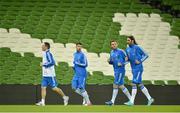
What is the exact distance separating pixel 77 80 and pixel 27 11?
6253 millimetres

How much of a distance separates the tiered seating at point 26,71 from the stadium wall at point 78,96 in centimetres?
127

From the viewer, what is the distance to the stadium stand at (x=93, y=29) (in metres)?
20.7

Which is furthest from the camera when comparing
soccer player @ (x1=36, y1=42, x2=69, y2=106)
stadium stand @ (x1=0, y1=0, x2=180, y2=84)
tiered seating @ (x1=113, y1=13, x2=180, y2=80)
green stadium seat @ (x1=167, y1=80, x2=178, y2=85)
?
stadium stand @ (x1=0, y1=0, x2=180, y2=84)

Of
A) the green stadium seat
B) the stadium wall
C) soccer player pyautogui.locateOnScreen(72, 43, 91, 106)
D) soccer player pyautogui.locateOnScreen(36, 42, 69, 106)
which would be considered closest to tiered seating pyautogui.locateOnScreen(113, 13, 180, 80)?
the green stadium seat

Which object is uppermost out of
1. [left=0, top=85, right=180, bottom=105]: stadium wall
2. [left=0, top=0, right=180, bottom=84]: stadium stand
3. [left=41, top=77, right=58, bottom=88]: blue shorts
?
[left=0, top=0, right=180, bottom=84]: stadium stand

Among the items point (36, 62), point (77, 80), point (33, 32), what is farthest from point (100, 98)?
point (33, 32)

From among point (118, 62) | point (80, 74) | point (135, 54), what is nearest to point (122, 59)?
point (118, 62)

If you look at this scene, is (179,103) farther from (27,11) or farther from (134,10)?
(27,11)

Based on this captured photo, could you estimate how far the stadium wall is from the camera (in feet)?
58.7

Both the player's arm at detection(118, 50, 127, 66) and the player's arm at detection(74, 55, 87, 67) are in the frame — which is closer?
the player's arm at detection(118, 50, 127, 66)

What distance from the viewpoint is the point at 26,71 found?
19781 mm

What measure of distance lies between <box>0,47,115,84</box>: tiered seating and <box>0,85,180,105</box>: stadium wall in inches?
50.0

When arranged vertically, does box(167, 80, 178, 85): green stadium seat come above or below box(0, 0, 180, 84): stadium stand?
below

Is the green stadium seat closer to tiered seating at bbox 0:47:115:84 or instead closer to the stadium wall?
the stadium wall
